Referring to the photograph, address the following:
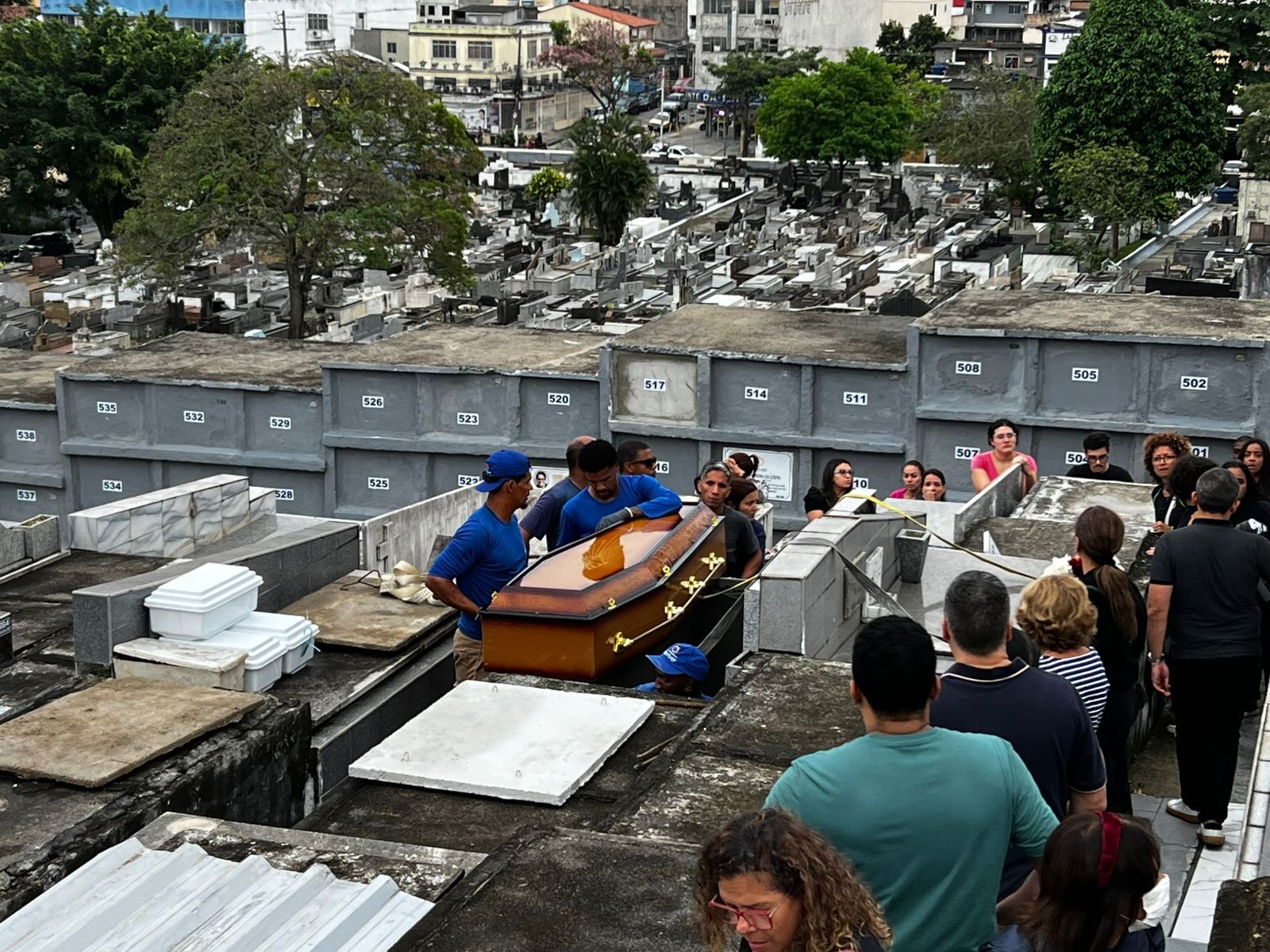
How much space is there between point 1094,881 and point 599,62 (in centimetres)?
9300

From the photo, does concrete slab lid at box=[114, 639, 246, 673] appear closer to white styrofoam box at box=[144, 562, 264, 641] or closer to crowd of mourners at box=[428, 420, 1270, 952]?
white styrofoam box at box=[144, 562, 264, 641]

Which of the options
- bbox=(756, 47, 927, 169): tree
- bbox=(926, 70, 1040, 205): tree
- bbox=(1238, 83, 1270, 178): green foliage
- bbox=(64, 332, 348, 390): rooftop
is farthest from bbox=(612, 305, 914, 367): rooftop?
bbox=(756, 47, 927, 169): tree

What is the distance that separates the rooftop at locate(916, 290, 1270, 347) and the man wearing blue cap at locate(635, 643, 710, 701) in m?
7.48

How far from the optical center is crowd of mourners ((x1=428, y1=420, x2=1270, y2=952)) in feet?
11.9

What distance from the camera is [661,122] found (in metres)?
98.2

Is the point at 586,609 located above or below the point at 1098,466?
above

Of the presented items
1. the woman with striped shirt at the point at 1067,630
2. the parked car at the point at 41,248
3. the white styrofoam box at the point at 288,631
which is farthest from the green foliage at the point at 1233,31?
the woman with striped shirt at the point at 1067,630

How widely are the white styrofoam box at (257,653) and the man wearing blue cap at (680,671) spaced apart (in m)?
1.74

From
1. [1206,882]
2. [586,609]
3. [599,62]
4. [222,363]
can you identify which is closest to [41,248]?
[222,363]

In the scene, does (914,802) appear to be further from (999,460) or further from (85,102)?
(85,102)

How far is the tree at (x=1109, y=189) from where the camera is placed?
4334cm

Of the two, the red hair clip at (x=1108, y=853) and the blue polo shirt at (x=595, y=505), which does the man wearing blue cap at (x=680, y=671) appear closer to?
the blue polo shirt at (x=595, y=505)

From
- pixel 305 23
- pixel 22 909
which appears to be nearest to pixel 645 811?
pixel 22 909

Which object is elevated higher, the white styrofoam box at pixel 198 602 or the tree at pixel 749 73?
the tree at pixel 749 73
